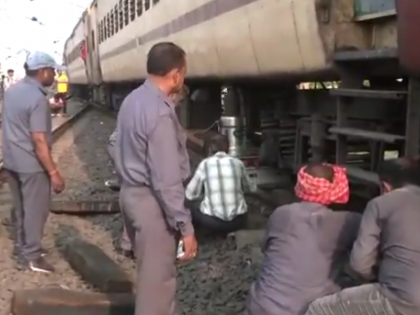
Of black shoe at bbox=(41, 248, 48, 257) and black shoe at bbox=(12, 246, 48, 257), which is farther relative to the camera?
black shoe at bbox=(12, 246, 48, 257)

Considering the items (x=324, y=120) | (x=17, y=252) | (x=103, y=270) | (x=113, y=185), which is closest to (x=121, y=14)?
(x=113, y=185)

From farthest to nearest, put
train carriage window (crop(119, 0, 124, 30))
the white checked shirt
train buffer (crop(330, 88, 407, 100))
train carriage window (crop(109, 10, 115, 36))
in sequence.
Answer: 1. train carriage window (crop(109, 10, 115, 36))
2. train carriage window (crop(119, 0, 124, 30))
3. the white checked shirt
4. train buffer (crop(330, 88, 407, 100))

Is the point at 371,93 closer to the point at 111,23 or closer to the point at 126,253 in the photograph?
the point at 126,253

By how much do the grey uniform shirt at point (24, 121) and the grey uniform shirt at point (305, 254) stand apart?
8.89 ft

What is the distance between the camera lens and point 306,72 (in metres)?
5.95

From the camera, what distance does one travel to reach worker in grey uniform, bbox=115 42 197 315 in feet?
13.4

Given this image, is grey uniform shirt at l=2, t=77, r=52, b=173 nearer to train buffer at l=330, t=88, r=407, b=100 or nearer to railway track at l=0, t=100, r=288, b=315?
railway track at l=0, t=100, r=288, b=315

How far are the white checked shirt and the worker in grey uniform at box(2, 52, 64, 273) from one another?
1.30 meters

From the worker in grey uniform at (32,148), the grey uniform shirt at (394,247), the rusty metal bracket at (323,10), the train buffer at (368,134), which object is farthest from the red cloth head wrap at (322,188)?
the worker in grey uniform at (32,148)

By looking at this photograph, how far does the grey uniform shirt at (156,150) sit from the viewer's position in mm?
4059

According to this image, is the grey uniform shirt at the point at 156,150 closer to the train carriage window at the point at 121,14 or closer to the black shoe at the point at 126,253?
the black shoe at the point at 126,253

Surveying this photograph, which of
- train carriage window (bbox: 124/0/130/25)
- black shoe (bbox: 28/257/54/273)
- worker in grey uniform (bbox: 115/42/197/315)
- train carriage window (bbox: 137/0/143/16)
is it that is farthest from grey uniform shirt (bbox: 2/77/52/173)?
train carriage window (bbox: 124/0/130/25)

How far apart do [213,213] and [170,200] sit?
9.99 feet

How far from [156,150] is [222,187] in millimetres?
2980
